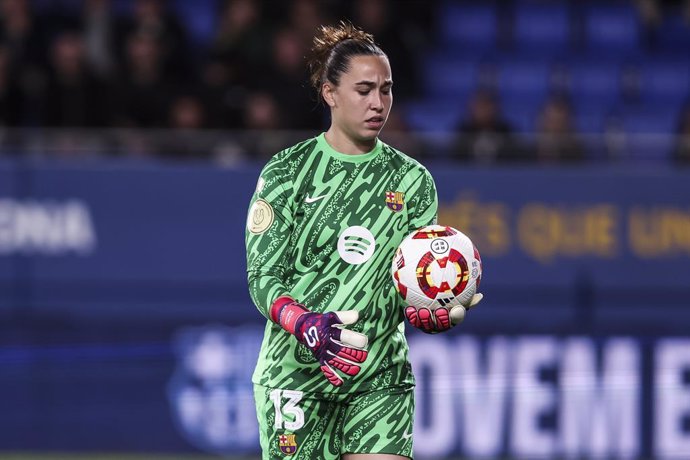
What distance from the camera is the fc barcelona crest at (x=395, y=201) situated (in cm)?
483

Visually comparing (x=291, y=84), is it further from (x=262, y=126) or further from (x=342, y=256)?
(x=342, y=256)

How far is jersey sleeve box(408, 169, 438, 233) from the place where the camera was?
4.88m

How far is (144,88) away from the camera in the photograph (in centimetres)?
1100

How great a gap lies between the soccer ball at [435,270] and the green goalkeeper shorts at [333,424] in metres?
0.40

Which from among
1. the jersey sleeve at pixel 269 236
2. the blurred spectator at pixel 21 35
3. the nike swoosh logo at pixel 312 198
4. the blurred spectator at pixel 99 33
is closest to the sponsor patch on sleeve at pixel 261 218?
the jersey sleeve at pixel 269 236

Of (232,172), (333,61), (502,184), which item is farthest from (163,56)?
(333,61)

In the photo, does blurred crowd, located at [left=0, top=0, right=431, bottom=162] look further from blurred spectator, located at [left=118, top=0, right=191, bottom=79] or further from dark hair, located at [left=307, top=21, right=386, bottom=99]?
dark hair, located at [left=307, top=21, right=386, bottom=99]

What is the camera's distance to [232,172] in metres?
10.7

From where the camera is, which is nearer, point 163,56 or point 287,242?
point 287,242

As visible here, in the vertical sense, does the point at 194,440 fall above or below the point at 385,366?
below

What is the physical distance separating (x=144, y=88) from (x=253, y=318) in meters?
2.29

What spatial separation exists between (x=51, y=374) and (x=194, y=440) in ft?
3.57

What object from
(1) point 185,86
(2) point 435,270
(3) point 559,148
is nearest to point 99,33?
(1) point 185,86

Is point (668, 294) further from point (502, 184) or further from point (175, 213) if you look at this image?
point (175, 213)
